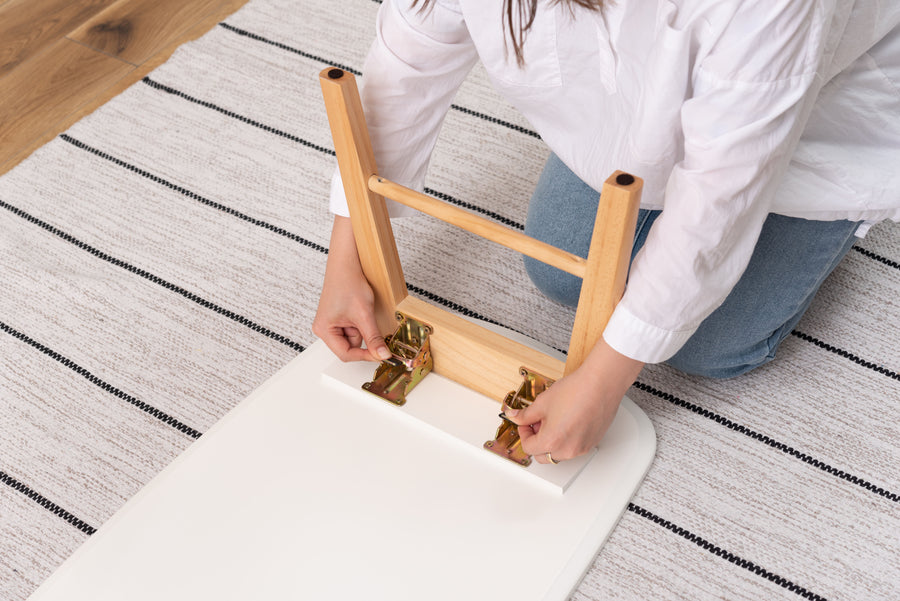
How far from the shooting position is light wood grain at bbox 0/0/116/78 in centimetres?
139

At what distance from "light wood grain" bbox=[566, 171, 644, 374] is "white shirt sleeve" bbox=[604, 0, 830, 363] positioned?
0.01m

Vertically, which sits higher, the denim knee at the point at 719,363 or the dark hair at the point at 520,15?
the dark hair at the point at 520,15

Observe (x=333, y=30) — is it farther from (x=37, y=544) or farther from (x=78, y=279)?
(x=37, y=544)

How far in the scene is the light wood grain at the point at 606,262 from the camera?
57 cm

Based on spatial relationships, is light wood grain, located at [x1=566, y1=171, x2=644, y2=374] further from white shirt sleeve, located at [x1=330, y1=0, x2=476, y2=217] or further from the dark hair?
white shirt sleeve, located at [x1=330, y1=0, x2=476, y2=217]

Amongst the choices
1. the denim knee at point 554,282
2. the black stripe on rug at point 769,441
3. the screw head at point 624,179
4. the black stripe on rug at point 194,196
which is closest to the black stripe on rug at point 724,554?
the black stripe on rug at point 769,441

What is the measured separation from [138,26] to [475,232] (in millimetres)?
1015

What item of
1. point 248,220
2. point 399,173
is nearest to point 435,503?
point 399,173

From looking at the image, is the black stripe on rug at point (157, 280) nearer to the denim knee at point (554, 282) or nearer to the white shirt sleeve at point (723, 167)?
the denim knee at point (554, 282)

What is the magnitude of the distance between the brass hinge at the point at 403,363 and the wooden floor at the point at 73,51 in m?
0.73

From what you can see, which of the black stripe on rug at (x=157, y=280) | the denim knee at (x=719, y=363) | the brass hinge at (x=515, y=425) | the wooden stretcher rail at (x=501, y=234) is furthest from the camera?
the black stripe on rug at (x=157, y=280)

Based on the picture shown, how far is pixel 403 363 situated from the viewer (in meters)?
0.79

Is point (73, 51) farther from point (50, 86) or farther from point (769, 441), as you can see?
point (769, 441)

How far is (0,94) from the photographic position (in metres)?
1.32
